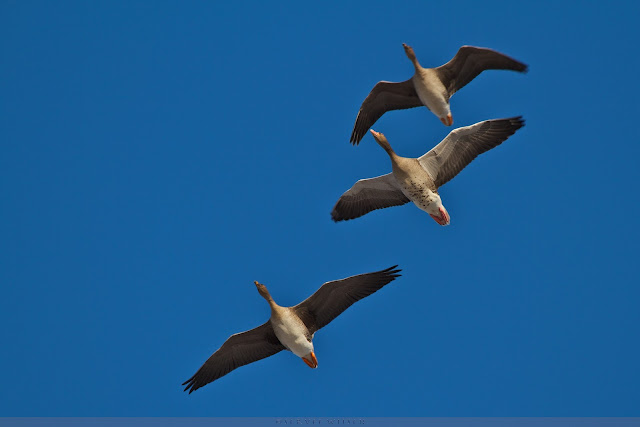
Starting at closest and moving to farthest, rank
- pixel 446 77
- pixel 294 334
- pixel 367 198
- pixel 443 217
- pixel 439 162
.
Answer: pixel 294 334
pixel 443 217
pixel 439 162
pixel 446 77
pixel 367 198

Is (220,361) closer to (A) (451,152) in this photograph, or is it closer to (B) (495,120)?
(A) (451,152)

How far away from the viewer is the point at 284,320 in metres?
18.5

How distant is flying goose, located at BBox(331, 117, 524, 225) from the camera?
19328mm

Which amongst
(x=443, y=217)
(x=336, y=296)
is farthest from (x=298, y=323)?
(x=443, y=217)

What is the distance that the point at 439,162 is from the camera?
780 inches

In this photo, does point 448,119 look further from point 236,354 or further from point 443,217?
point 236,354

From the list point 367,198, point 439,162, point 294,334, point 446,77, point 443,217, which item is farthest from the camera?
point 367,198

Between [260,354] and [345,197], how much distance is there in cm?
491

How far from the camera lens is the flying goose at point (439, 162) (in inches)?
761

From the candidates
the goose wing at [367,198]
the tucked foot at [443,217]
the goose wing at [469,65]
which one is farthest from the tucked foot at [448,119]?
the tucked foot at [443,217]

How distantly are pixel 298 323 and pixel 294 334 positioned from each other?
1.04ft

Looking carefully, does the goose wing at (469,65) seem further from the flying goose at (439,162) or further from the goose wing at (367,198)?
the goose wing at (367,198)

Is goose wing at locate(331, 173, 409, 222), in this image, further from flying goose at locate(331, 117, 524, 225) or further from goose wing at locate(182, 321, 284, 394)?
goose wing at locate(182, 321, 284, 394)

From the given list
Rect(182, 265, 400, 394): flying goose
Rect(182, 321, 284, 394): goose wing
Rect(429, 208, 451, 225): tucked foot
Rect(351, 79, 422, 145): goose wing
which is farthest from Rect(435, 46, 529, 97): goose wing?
Rect(182, 321, 284, 394): goose wing
